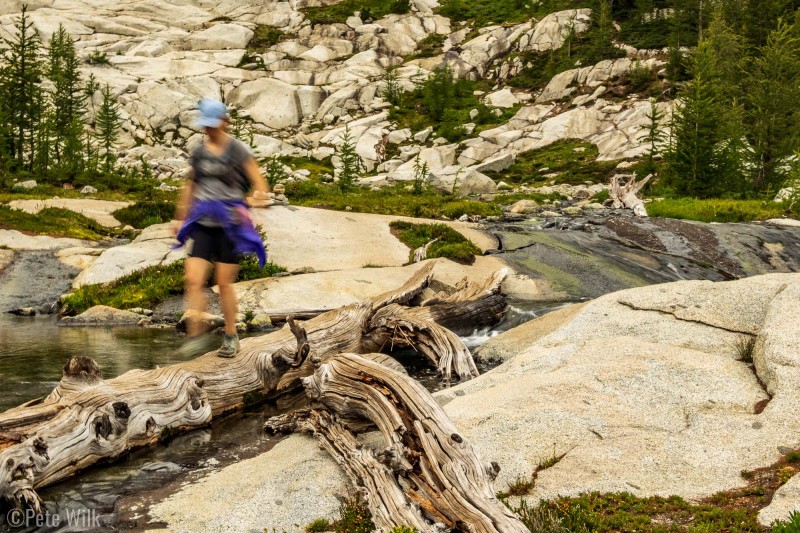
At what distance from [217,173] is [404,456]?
15.8 feet

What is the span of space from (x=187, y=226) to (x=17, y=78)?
39.6 meters

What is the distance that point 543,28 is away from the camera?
96375mm

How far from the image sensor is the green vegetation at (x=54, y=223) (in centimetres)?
2316

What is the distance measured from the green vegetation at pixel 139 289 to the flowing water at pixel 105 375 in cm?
98

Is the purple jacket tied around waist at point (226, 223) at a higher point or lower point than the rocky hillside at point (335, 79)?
lower

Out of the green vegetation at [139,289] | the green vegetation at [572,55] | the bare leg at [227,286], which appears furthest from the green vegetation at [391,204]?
the green vegetation at [572,55]

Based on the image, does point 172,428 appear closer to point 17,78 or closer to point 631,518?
point 631,518

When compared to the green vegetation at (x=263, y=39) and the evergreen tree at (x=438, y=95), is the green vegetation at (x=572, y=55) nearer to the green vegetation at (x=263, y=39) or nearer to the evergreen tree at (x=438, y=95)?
the evergreen tree at (x=438, y=95)

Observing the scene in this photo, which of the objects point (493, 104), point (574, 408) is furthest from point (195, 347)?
point (493, 104)

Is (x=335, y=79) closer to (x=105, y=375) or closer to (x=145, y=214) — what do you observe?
(x=145, y=214)

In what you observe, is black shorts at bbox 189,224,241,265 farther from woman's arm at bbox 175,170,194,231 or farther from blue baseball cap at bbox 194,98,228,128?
blue baseball cap at bbox 194,98,228,128

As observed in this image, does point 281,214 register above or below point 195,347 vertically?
above

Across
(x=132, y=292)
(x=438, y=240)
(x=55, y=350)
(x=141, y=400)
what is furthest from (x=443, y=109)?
(x=141, y=400)

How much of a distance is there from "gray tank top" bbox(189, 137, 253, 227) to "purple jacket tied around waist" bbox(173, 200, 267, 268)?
0.23 feet
